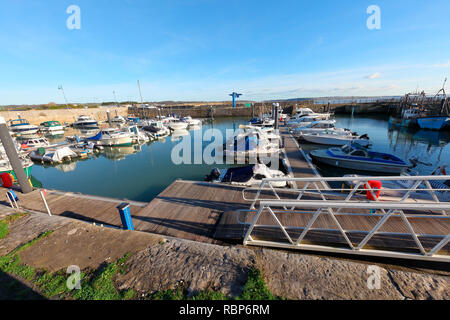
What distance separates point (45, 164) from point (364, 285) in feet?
96.2

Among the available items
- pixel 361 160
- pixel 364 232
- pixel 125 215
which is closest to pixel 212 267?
pixel 125 215

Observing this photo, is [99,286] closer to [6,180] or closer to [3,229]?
[3,229]

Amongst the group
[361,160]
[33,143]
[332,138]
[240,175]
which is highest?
[33,143]

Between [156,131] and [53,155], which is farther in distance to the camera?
[156,131]

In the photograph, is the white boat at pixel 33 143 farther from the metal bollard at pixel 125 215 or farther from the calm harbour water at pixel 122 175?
the metal bollard at pixel 125 215

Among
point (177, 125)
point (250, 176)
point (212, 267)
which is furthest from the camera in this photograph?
point (177, 125)

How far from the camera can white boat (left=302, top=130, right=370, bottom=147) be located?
20805 millimetres

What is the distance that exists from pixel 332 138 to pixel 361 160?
8763 mm

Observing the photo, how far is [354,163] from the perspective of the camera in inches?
559

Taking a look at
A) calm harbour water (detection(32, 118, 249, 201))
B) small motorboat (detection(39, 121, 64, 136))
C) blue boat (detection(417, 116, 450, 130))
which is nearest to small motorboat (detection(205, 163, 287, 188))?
calm harbour water (detection(32, 118, 249, 201))

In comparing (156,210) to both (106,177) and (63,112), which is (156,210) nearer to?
(106,177)

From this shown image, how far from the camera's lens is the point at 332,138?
2166 cm

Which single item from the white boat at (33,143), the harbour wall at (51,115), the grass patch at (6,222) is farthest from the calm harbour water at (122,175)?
the harbour wall at (51,115)
